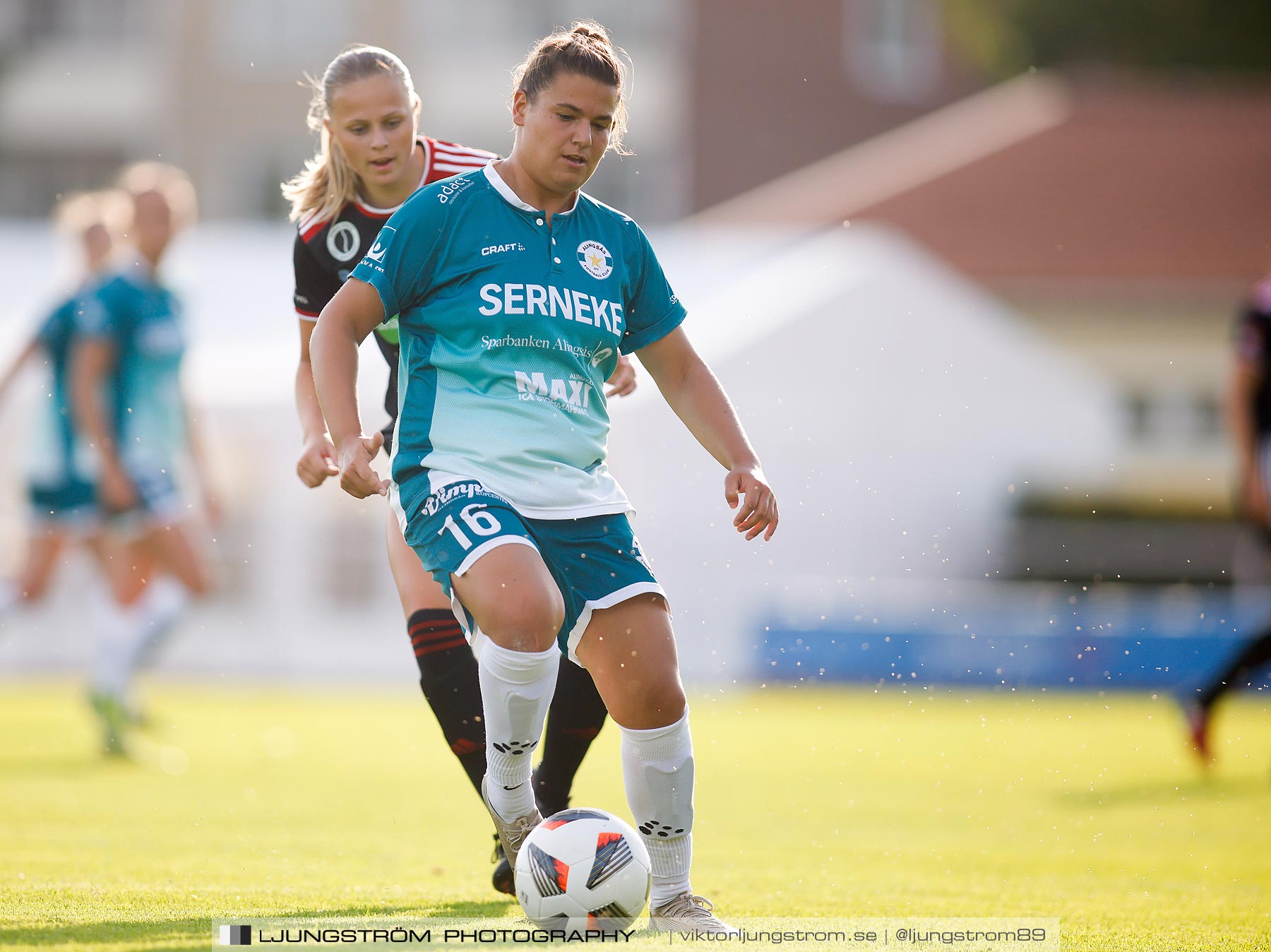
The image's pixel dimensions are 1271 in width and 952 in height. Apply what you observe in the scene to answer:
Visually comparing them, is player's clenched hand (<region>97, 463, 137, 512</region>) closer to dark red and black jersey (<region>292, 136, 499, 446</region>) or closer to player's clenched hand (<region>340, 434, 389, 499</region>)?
dark red and black jersey (<region>292, 136, 499, 446</region>)

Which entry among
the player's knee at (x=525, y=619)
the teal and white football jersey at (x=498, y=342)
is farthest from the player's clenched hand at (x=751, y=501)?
the player's knee at (x=525, y=619)

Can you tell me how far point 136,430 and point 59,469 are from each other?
602mm

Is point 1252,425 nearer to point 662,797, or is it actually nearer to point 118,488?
point 662,797

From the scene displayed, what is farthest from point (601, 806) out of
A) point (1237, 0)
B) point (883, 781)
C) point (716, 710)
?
point (1237, 0)

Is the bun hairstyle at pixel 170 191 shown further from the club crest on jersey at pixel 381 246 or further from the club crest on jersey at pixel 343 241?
the club crest on jersey at pixel 381 246

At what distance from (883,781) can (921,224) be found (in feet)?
66.8

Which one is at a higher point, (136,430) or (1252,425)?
(136,430)

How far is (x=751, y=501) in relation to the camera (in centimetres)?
383

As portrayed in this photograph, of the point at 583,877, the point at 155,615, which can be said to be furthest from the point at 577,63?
the point at 155,615

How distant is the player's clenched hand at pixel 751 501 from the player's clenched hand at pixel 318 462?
36.1 inches

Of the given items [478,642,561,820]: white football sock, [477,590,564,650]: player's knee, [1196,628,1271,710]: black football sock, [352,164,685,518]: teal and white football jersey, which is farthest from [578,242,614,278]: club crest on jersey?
[1196,628,1271,710]: black football sock

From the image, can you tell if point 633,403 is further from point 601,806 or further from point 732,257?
point 601,806

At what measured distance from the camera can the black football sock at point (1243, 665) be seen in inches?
295

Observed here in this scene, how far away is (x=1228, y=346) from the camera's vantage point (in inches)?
1000
